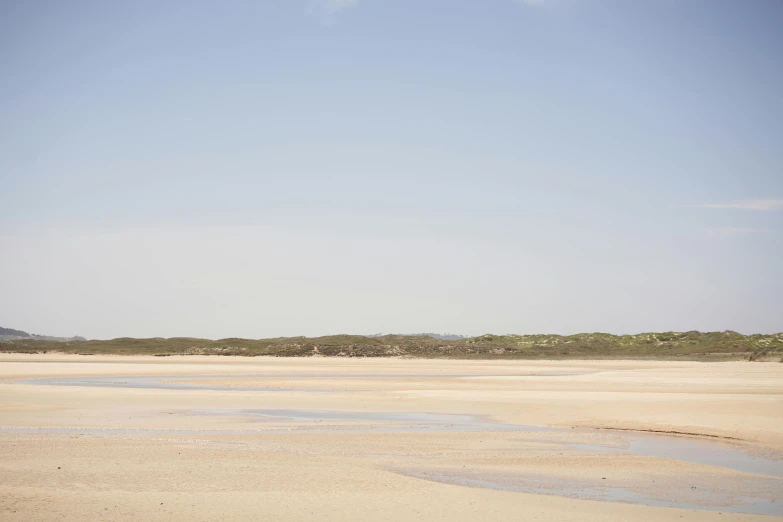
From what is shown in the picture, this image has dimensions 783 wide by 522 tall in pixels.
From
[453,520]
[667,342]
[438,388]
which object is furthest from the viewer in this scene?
[667,342]

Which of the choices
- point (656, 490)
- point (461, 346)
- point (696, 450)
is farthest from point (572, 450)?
point (461, 346)

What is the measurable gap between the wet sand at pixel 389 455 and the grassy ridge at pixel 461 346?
51529 mm

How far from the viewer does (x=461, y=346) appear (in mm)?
98000

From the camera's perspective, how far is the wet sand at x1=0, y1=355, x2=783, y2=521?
44.1 ft

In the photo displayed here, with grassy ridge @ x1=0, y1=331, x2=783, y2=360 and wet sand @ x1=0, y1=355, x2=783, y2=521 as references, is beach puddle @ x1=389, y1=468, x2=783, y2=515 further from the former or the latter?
grassy ridge @ x1=0, y1=331, x2=783, y2=360

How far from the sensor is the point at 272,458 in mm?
18094

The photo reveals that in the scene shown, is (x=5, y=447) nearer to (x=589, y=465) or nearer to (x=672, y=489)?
(x=589, y=465)

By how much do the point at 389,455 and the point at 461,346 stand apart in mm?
79945

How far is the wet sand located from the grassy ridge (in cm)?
5153

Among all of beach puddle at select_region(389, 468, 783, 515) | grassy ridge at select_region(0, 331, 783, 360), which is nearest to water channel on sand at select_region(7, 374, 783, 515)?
beach puddle at select_region(389, 468, 783, 515)

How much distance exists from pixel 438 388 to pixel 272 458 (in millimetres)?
22550

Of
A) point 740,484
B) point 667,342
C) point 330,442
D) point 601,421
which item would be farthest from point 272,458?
point 667,342

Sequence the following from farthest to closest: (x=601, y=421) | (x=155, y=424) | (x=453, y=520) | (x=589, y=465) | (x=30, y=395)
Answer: (x=30, y=395) < (x=601, y=421) < (x=155, y=424) < (x=589, y=465) < (x=453, y=520)

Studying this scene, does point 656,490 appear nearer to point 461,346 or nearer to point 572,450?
point 572,450
